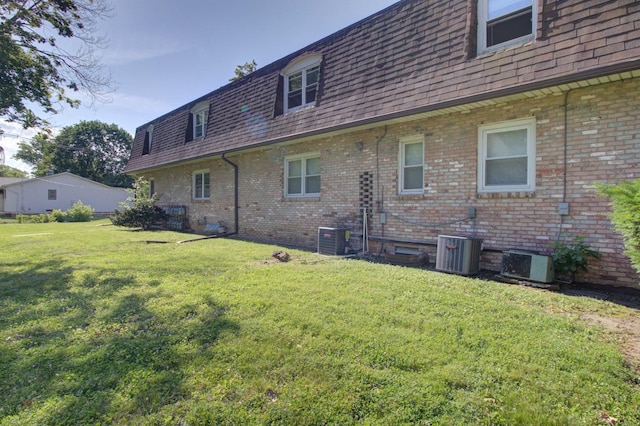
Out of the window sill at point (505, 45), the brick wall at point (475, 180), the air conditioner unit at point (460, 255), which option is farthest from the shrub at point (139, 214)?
the window sill at point (505, 45)

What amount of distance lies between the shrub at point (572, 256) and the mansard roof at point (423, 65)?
96.4 inches

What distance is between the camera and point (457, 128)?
6422mm

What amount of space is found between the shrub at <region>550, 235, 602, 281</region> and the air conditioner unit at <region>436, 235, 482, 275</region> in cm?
114

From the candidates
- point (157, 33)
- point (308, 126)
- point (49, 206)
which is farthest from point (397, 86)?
point (49, 206)

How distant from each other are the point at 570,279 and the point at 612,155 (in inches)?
76.8

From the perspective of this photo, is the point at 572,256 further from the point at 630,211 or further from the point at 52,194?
the point at 52,194

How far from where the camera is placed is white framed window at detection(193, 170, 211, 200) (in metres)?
13.8

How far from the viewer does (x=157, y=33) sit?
1071 centimetres

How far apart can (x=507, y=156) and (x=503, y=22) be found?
100 inches

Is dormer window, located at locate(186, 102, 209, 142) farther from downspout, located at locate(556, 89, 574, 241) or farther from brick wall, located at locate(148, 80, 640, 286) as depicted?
downspout, located at locate(556, 89, 574, 241)

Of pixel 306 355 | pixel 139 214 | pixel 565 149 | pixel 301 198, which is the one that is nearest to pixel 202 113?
pixel 139 214

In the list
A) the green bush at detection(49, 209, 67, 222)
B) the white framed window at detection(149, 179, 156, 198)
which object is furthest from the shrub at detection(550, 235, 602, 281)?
the green bush at detection(49, 209, 67, 222)

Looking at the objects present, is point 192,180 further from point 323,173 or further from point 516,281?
point 516,281

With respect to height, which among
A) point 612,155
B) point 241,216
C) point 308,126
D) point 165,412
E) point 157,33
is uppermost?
point 157,33
